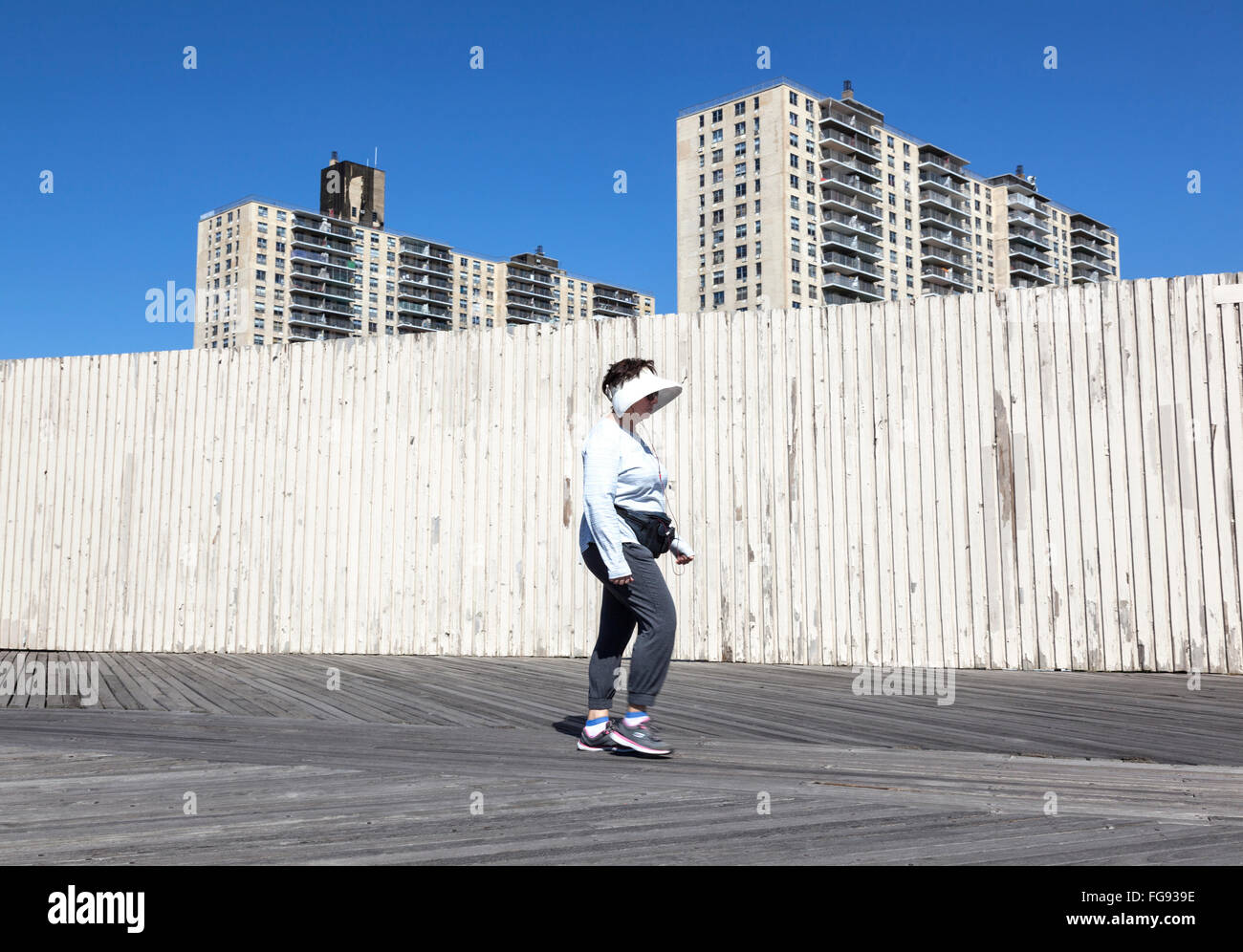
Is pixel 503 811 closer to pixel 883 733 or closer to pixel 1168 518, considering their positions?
pixel 883 733

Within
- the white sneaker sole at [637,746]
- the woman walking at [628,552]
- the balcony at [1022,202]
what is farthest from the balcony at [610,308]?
the white sneaker sole at [637,746]

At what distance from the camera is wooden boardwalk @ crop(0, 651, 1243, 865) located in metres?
2.61

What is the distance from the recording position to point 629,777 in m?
3.54

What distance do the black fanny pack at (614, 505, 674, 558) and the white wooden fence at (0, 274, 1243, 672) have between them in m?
3.32

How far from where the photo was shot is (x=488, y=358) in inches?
324

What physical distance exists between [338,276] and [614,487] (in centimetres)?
12983

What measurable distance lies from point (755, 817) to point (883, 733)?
5.94ft

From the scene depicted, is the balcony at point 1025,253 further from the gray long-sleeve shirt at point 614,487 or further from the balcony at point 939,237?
the gray long-sleeve shirt at point 614,487

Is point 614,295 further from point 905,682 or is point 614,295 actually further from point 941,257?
point 905,682

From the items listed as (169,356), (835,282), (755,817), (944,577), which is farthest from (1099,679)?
(835,282)

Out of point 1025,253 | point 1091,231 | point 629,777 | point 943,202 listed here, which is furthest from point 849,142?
point 629,777

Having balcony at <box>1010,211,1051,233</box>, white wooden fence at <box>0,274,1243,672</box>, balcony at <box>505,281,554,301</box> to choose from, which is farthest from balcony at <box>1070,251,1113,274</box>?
white wooden fence at <box>0,274,1243,672</box>

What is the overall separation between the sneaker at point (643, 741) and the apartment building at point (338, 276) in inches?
4520

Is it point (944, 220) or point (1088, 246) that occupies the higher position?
point (1088, 246)
